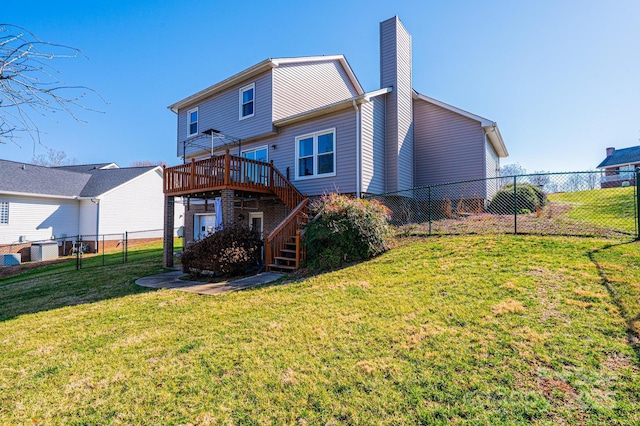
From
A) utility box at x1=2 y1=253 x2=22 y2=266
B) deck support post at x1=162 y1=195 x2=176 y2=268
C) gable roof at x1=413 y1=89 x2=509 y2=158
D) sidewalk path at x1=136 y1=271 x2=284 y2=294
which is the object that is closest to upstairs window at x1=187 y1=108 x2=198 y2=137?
deck support post at x1=162 y1=195 x2=176 y2=268

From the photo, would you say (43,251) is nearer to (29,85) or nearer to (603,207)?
(29,85)

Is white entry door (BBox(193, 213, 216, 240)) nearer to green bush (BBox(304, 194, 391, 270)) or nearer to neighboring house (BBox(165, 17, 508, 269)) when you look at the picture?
neighboring house (BBox(165, 17, 508, 269))

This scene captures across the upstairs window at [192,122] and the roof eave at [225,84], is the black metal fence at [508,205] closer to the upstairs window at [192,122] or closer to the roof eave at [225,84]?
the roof eave at [225,84]

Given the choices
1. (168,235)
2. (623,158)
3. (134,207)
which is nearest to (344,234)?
(168,235)

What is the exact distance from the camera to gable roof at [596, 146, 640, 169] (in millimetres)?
31364

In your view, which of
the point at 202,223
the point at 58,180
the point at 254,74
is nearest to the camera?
the point at 254,74

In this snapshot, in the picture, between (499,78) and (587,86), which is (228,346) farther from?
(587,86)

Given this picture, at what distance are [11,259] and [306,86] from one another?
18.8 meters

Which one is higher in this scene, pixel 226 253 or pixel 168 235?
pixel 168 235

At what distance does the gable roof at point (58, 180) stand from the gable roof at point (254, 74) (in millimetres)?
9588

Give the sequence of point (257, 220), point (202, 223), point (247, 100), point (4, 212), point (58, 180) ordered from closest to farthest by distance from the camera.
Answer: point (247, 100), point (257, 220), point (202, 223), point (4, 212), point (58, 180)

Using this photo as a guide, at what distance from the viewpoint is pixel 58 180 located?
21938mm

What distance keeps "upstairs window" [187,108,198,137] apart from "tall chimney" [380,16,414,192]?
1020cm

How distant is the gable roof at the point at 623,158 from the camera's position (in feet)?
103
